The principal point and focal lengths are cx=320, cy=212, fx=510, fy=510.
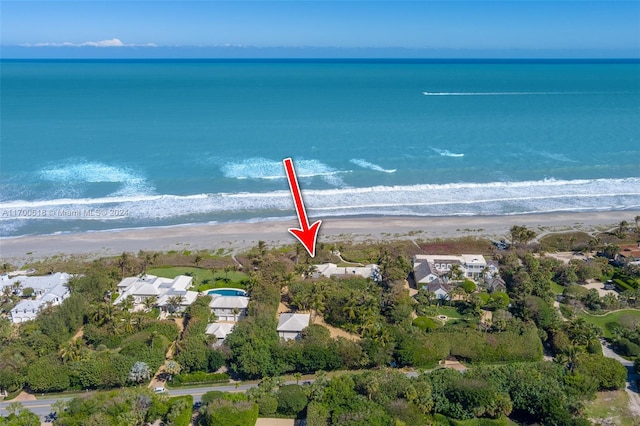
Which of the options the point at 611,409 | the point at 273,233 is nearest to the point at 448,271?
the point at 611,409

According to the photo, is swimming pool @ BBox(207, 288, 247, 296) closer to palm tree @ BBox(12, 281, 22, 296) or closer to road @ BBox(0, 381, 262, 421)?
road @ BBox(0, 381, 262, 421)

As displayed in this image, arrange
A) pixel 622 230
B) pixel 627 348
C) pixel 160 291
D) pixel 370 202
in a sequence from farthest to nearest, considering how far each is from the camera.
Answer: pixel 370 202
pixel 622 230
pixel 160 291
pixel 627 348

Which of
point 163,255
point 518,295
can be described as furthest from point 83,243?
point 518,295

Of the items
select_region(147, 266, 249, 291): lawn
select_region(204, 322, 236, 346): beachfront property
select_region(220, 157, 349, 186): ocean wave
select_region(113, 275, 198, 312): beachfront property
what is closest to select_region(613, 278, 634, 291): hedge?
select_region(147, 266, 249, 291): lawn

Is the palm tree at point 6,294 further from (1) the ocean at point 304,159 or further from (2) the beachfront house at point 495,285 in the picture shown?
(2) the beachfront house at point 495,285

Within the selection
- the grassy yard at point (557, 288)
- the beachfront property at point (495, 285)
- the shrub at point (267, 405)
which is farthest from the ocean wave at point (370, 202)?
the shrub at point (267, 405)

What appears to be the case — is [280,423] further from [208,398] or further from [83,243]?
[83,243]

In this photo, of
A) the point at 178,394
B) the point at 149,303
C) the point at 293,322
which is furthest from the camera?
the point at 149,303

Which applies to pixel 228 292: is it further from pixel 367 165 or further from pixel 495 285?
pixel 367 165
